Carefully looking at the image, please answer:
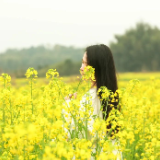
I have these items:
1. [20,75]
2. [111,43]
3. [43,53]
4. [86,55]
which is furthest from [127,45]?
[43,53]

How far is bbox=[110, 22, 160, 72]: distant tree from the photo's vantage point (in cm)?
3544

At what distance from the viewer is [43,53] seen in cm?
7419

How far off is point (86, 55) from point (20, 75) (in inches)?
857

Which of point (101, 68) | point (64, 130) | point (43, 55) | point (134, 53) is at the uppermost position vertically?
→ point (43, 55)

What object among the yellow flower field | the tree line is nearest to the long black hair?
the yellow flower field

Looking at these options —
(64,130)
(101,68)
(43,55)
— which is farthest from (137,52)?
(43,55)

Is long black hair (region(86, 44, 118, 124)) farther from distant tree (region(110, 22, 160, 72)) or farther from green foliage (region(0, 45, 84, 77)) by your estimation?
green foliage (region(0, 45, 84, 77))

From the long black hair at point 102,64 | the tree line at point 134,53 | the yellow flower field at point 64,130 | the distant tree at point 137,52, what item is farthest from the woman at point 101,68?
the distant tree at point 137,52

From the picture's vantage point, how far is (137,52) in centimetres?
3600

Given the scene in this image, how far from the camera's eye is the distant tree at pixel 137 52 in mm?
35438

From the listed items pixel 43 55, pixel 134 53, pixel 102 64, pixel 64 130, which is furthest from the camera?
pixel 43 55

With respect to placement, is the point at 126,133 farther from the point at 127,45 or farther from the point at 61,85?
the point at 127,45

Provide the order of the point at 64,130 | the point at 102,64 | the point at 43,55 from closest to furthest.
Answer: the point at 64,130 → the point at 102,64 → the point at 43,55

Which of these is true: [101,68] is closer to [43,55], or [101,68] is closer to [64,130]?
[64,130]
